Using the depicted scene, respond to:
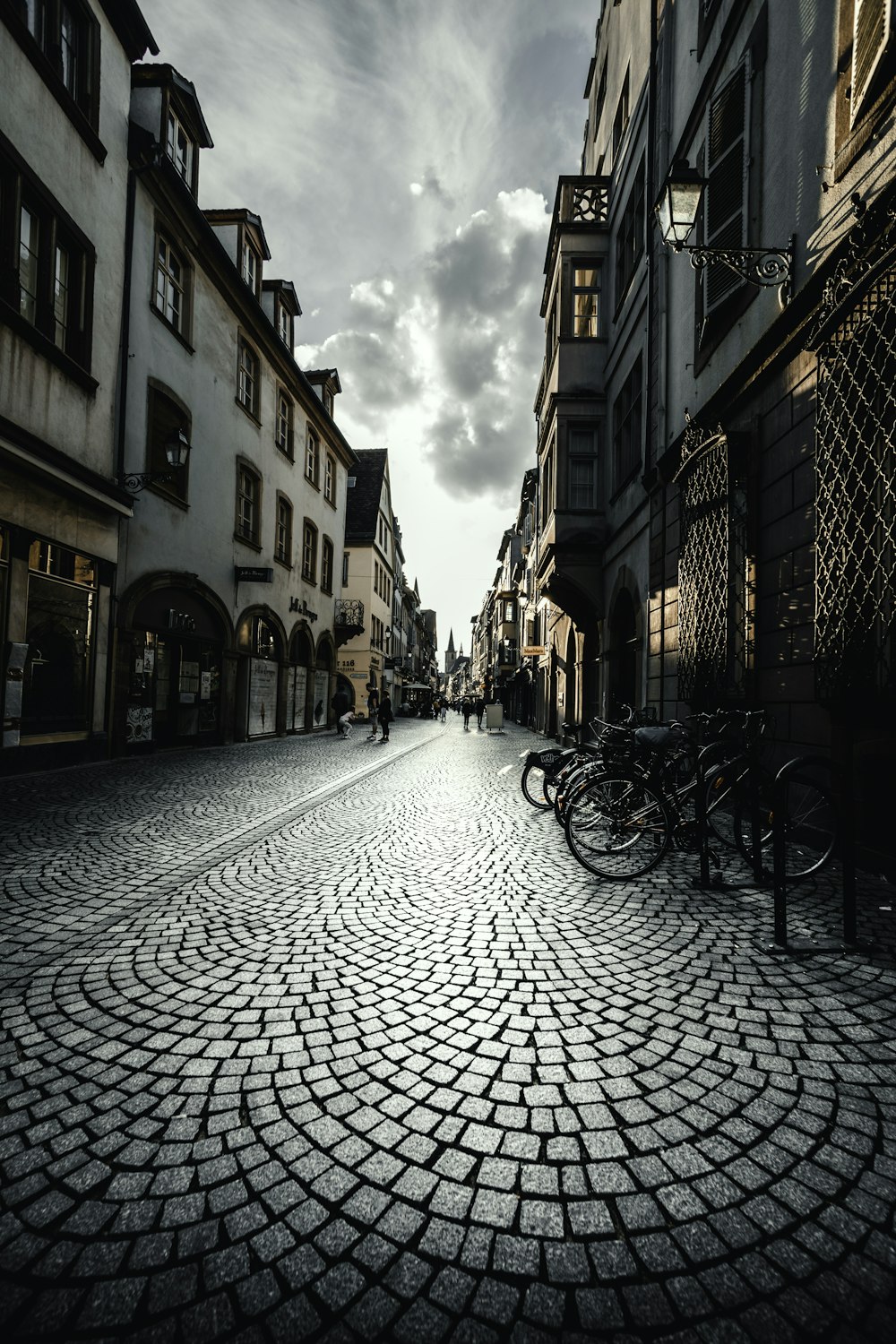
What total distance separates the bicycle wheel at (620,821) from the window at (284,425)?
18.2 metres

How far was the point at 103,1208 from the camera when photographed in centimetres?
161

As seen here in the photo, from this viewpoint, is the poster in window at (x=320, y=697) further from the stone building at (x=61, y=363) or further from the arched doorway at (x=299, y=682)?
the stone building at (x=61, y=363)

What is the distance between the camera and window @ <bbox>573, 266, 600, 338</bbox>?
1470 centimetres

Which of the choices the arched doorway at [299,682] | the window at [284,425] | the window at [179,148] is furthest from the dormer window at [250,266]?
the arched doorway at [299,682]

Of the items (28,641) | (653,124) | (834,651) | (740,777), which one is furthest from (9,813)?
(653,124)

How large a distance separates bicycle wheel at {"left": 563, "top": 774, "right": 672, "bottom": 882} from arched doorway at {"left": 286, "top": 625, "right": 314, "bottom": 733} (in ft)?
53.8

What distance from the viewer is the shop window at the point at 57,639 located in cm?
915

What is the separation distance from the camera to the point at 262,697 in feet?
59.6

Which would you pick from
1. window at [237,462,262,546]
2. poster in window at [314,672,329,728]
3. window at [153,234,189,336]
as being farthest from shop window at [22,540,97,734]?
poster in window at [314,672,329,728]

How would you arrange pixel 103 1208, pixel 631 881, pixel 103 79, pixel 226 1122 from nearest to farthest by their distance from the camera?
1. pixel 103 1208
2. pixel 226 1122
3. pixel 631 881
4. pixel 103 79

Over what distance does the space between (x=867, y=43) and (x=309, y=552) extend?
20.4 meters

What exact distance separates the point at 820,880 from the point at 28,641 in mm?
10342

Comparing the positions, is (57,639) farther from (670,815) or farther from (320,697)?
(320,697)

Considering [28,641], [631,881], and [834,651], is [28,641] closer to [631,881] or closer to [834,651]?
[631,881]
